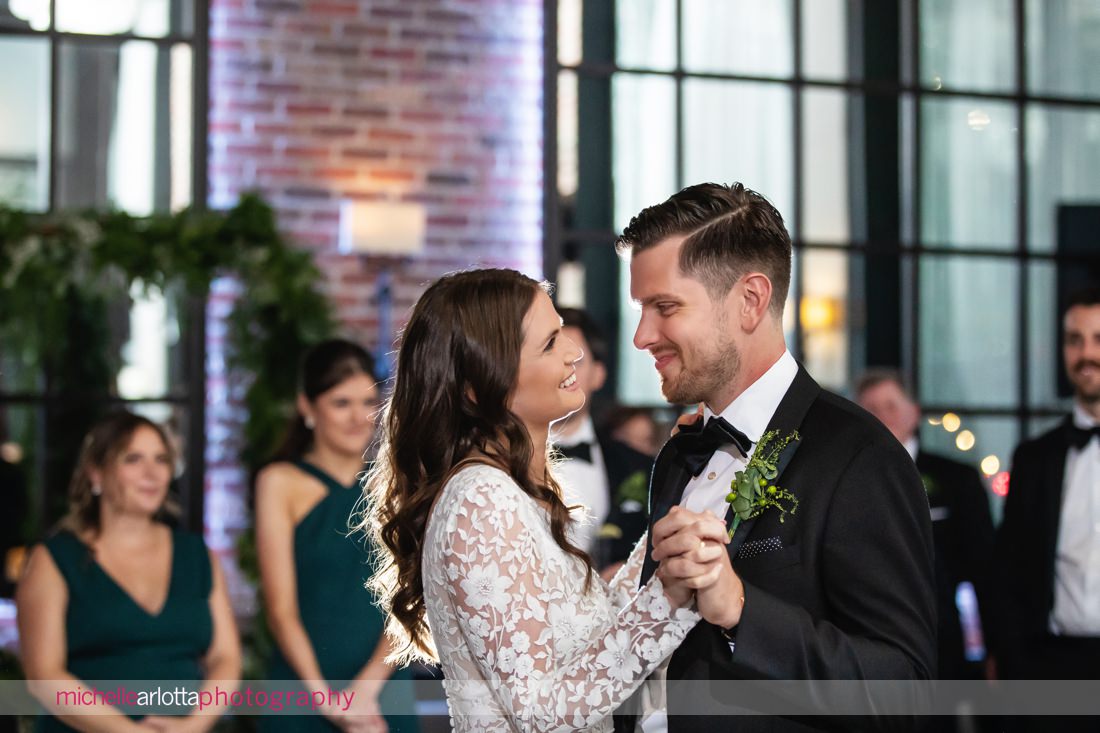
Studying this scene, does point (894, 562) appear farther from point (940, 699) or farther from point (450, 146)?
point (450, 146)

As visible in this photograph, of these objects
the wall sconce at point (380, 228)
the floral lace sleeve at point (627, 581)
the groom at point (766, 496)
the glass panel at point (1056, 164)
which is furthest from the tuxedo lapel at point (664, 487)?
the glass panel at point (1056, 164)

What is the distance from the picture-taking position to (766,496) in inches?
77.2

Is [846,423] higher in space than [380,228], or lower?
lower

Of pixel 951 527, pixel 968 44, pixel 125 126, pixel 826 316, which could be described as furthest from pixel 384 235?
pixel 968 44

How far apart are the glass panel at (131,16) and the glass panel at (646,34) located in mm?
1950

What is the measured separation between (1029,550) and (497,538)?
8.57 feet

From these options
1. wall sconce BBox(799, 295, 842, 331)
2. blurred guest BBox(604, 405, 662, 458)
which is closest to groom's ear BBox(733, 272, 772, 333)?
blurred guest BBox(604, 405, 662, 458)

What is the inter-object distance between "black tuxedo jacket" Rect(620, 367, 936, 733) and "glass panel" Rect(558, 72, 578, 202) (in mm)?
3977

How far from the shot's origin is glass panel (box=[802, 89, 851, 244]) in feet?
20.5

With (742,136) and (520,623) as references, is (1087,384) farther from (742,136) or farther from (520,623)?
(520,623)

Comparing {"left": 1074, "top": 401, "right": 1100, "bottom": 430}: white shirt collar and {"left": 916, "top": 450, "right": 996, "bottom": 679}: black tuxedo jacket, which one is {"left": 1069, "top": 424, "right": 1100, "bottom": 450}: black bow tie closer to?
{"left": 1074, "top": 401, "right": 1100, "bottom": 430}: white shirt collar

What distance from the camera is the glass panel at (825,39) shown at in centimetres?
632

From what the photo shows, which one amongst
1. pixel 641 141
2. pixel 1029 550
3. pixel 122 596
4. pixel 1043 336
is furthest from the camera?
pixel 1043 336

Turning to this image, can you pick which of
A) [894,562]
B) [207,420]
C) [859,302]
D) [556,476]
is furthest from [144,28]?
[894,562]
